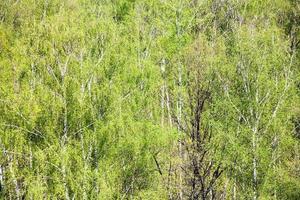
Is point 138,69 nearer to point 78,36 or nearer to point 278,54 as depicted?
point 78,36

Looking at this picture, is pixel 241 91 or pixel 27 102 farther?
pixel 241 91

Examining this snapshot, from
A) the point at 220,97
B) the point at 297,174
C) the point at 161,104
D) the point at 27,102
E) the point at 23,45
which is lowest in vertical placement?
the point at 297,174

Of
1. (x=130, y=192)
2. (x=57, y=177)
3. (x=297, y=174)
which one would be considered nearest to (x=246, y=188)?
(x=297, y=174)

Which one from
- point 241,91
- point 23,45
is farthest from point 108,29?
point 241,91

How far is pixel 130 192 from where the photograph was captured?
19266mm

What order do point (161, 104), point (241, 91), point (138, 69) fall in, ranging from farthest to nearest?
1. point (161, 104)
2. point (241, 91)
3. point (138, 69)

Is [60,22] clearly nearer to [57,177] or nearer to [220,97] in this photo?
[57,177]

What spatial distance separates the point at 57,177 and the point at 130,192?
403 cm

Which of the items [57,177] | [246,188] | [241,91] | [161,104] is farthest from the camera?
[161,104]

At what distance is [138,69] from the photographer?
1986cm

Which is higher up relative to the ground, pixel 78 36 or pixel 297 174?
pixel 78 36

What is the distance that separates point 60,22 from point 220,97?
872 centimetres

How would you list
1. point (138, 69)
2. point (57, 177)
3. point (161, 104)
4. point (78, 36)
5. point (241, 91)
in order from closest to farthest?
1. point (57, 177)
2. point (78, 36)
3. point (138, 69)
4. point (241, 91)
5. point (161, 104)

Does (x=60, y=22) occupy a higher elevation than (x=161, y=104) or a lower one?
higher
